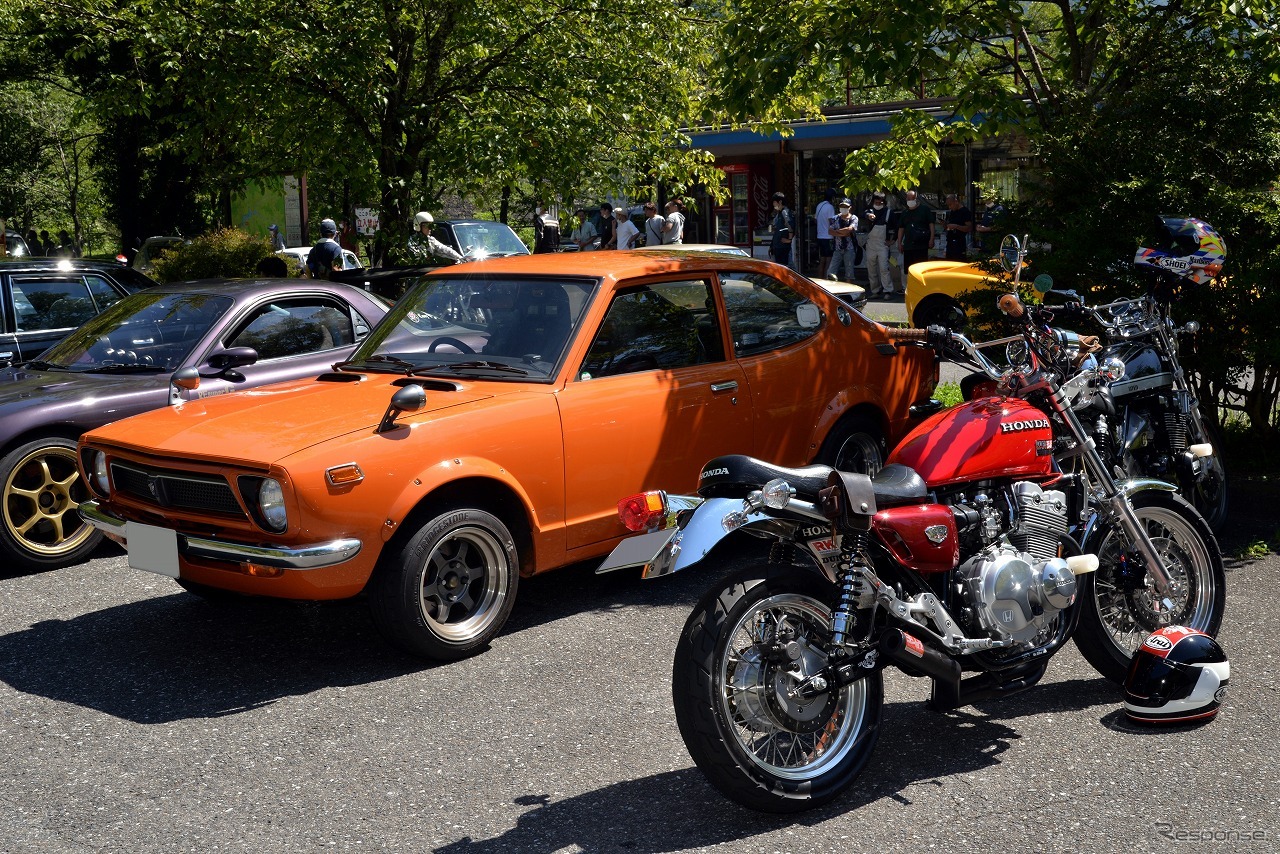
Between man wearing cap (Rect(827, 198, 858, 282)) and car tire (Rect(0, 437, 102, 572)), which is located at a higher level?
man wearing cap (Rect(827, 198, 858, 282))

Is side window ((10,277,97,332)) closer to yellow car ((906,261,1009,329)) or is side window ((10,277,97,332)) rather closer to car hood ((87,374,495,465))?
car hood ((87,374,495,465))

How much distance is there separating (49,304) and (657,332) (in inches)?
200

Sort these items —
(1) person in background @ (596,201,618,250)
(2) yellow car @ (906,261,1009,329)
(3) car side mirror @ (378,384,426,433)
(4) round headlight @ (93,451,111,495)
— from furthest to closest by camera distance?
1. (1) person in background @ (596,201,618,250)
2. (2) yellow car @ (906,261,1009,329)
3. (4) round headlight @ (93,451,111,495)
4. (3) car side mirror @ (378,384,426,433)

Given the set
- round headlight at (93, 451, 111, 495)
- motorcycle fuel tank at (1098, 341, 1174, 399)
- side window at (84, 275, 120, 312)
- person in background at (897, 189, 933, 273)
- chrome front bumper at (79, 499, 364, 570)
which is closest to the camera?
chrome front bumper at (79, 499, 364, 570)

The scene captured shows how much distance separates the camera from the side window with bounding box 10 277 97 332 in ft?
29.2

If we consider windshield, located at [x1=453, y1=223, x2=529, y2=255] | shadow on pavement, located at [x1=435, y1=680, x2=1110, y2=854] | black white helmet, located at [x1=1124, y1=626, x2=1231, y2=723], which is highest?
windshield, located at [x1=453, y1=223, x2=529, y2=255]

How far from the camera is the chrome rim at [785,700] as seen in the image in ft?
12.6

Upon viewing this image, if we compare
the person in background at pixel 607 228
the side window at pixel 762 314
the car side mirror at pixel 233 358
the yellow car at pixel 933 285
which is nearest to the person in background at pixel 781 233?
the person in background at pixel 607 228

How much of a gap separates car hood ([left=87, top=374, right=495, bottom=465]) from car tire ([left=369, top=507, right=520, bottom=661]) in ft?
1.65

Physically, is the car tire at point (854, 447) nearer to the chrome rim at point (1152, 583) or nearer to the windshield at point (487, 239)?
the chrome rim at point (1152, 583)

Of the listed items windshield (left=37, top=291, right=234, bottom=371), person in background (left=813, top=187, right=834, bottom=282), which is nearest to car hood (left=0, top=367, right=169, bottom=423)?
windshield (left=37, top=291, right=234, bottom=371)

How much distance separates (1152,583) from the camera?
4770 millimetres

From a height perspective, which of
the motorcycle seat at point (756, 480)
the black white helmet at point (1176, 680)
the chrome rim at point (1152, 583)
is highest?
the motorcycle seat at point (756, 480)

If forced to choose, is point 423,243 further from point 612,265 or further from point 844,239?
point 844,239
